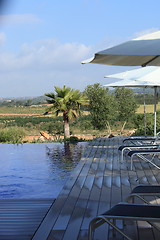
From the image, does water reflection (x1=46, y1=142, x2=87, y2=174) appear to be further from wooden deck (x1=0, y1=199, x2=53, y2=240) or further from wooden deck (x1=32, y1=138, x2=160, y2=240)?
wooden deck (x1=0, y1=199, x2=53, y2=240)

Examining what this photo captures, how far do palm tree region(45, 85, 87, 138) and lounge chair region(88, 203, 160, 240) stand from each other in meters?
13.0

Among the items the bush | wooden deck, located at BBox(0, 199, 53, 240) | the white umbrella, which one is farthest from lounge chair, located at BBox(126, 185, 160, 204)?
the bush

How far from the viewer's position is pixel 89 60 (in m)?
3.57

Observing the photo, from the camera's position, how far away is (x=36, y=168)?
9055 millimetres

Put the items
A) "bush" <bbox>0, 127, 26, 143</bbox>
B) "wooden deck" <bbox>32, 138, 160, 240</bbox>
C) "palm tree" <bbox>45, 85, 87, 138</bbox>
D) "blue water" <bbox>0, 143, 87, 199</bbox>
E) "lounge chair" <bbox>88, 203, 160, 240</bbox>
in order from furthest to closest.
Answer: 1. "palm tree" <bbox>45, 85, 87, 138</bbox>
2. "bush" <bbox>0, 127, 26, 143</bbox>
3. "blue water" <bbox>0, 143, 87, 199</bbox>
4. "wooden deck" <bbox>32, 138, 160, 240</bbox>
5. "lounge chair" <bbox>88, 203, 160, 240</bbox>

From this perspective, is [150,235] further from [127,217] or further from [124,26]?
[124,26]

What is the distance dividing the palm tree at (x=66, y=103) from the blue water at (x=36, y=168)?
287 cm

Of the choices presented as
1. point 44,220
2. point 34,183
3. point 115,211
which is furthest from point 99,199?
point 34,183

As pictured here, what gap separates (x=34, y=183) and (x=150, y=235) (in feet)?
15.6

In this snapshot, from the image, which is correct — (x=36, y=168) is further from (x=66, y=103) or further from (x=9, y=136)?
(x=66, y=103)

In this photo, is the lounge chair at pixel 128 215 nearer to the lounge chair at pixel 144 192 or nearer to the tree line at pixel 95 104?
the lounge chair at pixel 144 192

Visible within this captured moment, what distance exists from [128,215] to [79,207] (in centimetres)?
142

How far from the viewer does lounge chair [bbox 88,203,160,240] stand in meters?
2.51

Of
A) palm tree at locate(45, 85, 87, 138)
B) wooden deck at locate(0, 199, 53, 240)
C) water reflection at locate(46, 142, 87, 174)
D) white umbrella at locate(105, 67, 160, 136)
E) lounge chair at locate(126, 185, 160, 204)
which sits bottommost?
water reflection at locate(46, 142, 87, 174)
